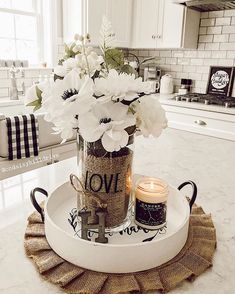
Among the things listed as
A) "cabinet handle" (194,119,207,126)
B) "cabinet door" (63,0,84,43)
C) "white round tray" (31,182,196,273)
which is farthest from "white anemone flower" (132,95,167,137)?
"cabinet door" (63,0,84,43)

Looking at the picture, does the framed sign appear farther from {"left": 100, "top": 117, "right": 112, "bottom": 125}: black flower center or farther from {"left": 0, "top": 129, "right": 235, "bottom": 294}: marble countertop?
{"left": 100, "top": 117, "right": 112, "bottom": 125}: black flower center

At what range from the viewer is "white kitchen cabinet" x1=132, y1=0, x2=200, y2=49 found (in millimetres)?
3186

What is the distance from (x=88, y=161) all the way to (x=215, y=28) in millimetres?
3192

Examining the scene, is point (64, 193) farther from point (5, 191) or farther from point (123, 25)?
point (123, 25)

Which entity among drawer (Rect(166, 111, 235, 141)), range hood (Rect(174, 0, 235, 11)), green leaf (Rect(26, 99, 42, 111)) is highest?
range hood (Rect(174, 0, 235, 11))

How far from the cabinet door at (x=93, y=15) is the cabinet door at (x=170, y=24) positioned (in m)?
0.65

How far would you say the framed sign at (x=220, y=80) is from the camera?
10.7 feet

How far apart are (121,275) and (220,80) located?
10.4ft

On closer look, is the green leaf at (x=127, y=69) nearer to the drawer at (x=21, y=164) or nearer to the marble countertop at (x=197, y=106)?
the drawer at (x=21, y=164)

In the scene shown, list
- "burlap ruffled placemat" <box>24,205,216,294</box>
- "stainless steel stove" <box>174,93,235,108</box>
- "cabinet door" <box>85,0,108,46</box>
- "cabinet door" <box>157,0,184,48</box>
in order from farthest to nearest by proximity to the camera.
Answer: "cabinet door" <box>157,0,184,48</box>, "cabinet door" <box>85,0,108,46</box>, "stainless steel stove" <box>174,93,235,108</box>, "burlap ruffled placemat" <box>24,205,216,294</box>

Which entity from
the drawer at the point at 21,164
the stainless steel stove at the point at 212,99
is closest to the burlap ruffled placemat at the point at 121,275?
the drawer at the point at 21,164

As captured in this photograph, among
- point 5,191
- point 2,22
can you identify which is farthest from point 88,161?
point 2,22

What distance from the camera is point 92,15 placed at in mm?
3105

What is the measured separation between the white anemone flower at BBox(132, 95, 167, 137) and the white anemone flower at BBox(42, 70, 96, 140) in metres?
0.11
